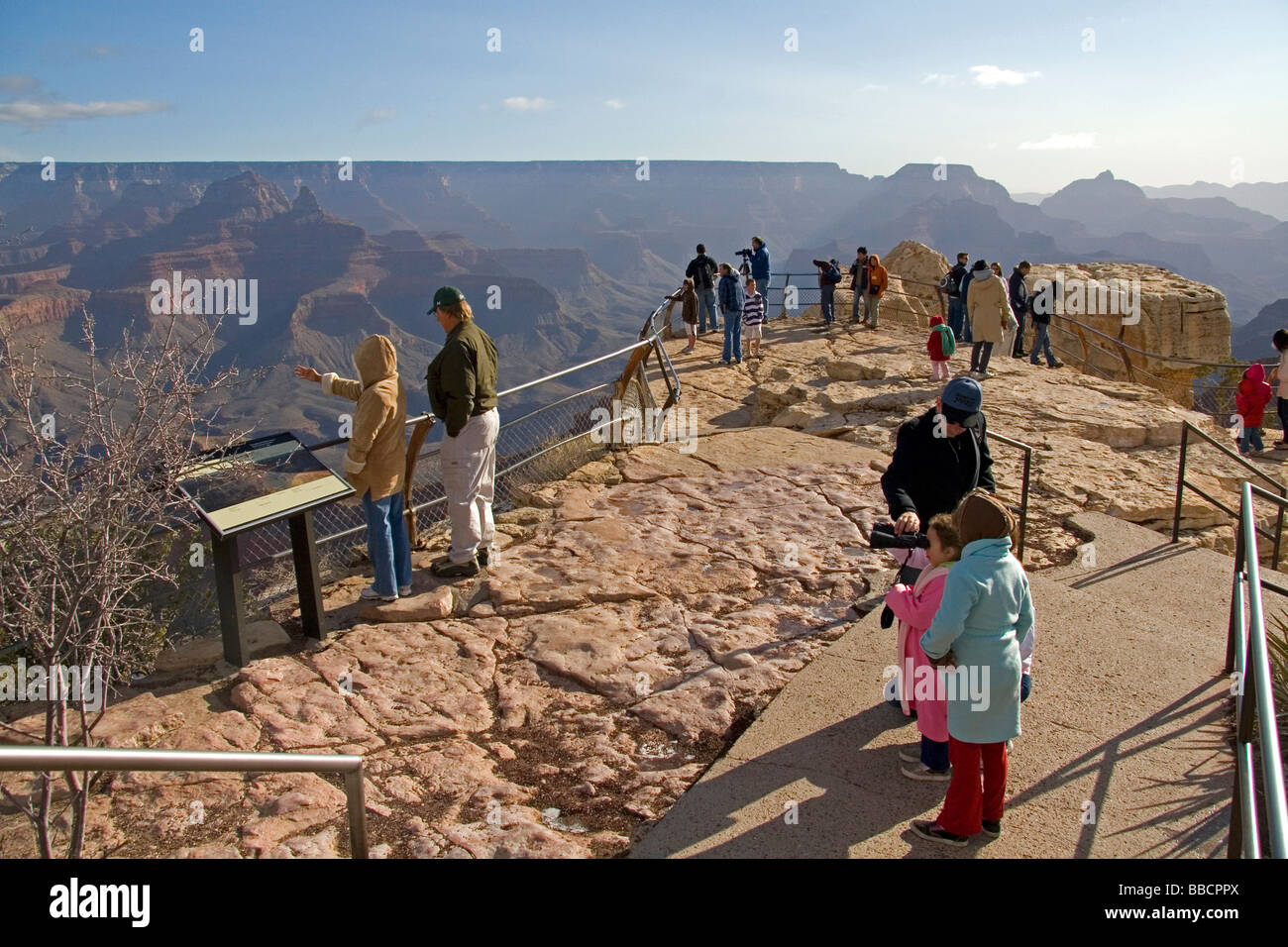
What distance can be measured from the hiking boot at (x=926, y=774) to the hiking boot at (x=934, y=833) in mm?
355

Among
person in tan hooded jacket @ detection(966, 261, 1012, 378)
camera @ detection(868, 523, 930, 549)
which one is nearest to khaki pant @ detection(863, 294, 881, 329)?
person in tan hooded jacket @ detection(966, 261, 1012, 378)

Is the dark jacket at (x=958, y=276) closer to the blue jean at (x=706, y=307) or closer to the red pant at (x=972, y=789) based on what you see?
the blue jean at (x=706, y=307)

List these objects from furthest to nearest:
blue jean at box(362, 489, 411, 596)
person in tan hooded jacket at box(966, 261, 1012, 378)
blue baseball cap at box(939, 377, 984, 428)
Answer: person in tan hooded jacket at box(966, 261, 1012, 378)
blue jean at box(362, 489, 411, 596)
blue baseball cap at box(939, 377, 984, 428)

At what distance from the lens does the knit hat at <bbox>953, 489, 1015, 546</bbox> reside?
3.42m

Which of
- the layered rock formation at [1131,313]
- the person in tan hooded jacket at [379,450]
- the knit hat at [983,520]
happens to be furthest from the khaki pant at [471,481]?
the layered rock formation at [1131,313]

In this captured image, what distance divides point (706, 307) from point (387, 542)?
39.4 feet

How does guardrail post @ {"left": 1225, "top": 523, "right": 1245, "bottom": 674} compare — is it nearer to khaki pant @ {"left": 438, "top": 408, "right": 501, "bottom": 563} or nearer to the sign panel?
khaki pant @ {"left": 438, "top": 408, "right": 501, "bottom": 563}

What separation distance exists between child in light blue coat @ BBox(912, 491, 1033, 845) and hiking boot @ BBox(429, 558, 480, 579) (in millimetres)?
3691

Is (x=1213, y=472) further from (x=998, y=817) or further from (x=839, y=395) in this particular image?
(x=998, y=817)

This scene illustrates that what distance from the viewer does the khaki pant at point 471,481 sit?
619cm

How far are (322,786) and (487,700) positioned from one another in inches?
41.6

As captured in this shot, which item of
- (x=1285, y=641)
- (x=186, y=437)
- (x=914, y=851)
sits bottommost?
(x=914, y=851)

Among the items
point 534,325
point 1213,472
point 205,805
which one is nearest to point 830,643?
point 205,805

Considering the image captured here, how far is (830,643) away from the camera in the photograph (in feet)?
18.1
